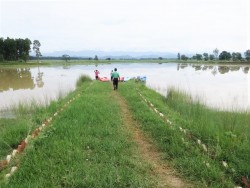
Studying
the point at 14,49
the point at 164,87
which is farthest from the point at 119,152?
the point at 14,49

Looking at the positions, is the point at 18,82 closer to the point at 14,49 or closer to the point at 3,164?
the point at 3,164

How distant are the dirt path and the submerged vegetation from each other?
0.11m

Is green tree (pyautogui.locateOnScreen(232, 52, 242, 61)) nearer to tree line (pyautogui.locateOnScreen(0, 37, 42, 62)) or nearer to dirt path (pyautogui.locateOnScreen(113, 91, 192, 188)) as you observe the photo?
tree line (pyautogui.locateOnScreen(0, 37, 42, 62))

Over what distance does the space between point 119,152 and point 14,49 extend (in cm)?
5920

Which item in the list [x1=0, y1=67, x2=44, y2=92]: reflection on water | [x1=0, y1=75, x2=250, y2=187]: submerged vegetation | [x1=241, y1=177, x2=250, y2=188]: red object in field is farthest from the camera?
[x1=0, y1=67, x2=44, y2=92]: reflection on water

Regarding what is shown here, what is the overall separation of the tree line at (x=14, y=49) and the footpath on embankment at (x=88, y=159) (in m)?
55.4

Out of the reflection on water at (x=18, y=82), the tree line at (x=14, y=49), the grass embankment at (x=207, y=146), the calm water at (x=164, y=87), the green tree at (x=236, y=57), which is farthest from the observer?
the green tree at (x=236, y=57)

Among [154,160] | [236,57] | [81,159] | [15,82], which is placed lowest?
[15,82]

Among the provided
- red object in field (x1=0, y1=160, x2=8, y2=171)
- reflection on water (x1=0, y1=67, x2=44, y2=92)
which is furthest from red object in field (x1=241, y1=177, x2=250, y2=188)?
reflection on water (x1=0, y1=67, x2=44, y2=92)

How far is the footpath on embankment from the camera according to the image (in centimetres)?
443

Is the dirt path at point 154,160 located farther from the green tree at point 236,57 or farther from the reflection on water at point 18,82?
the green tree at point 236,57

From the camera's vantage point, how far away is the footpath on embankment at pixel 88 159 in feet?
14.5

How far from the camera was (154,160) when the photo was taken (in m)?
5.41

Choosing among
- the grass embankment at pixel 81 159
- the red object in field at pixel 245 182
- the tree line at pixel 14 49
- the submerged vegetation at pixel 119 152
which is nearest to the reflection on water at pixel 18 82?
the submerged vegetation at pixel 119 152
